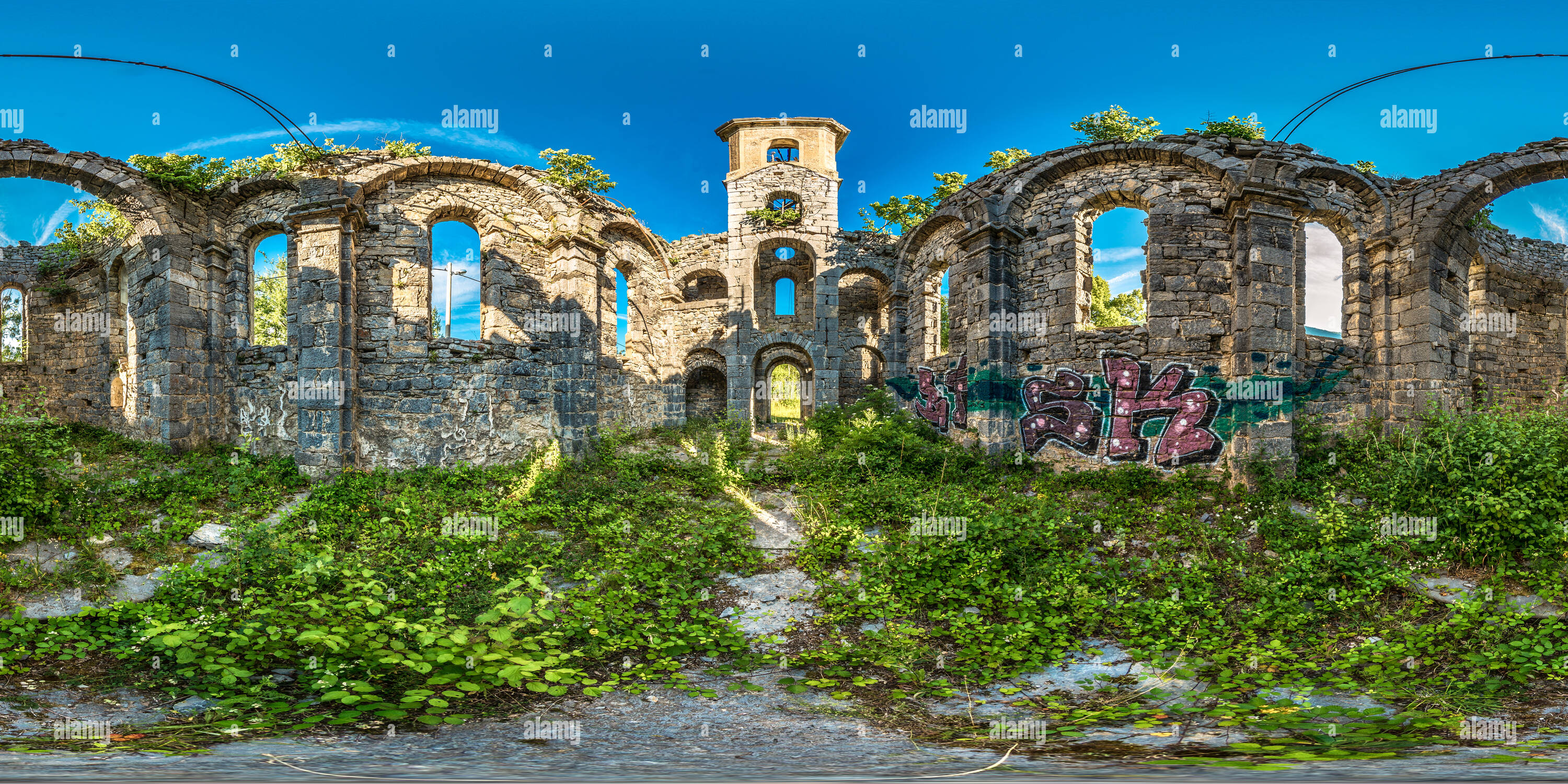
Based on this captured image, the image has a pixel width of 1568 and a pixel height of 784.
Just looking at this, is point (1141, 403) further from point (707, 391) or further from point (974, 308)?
point (707, 391)

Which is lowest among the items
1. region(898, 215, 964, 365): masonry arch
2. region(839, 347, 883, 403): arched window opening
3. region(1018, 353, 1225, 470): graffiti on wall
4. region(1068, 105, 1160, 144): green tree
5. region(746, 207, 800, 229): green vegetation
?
region(1018, 353, 1225, 470): graffiti on wall

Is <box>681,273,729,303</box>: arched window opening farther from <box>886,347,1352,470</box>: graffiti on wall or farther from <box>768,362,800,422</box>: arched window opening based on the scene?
<box>886,347,1352,470</box>: graffiti on wall

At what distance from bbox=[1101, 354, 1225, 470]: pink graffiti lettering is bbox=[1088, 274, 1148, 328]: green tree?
1479cm

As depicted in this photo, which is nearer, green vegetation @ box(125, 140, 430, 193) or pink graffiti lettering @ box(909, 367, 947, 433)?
green vegetation @ box(125, 140, 430, 193)

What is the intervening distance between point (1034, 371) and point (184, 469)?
45.8 ft

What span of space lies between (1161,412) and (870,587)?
6.50 m

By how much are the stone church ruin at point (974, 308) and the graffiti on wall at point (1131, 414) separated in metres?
0.03

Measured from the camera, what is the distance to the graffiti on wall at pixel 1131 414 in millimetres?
9797

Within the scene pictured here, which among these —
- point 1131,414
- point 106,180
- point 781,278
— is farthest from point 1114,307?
point 106,180

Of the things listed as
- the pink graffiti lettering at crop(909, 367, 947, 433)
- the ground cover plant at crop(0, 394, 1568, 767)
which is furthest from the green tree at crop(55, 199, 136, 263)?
the pink graffiti lettering at crop(909, 367, 947, 433)

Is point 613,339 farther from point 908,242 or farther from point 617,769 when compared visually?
point 617,769

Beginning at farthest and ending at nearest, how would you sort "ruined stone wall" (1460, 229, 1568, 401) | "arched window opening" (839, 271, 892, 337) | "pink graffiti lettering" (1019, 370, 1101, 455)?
"arched window opening" (839, 271, 892, 337) → "ruined stone wall" (1460, 229, 1568, 401) → "pink graffiti lettering" (1019, 370, 1101, 455)

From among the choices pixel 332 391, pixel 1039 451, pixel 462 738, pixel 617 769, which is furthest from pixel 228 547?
pixel 1039 451

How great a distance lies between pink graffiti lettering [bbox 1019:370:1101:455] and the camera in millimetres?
10352
